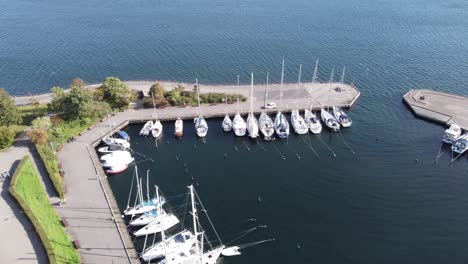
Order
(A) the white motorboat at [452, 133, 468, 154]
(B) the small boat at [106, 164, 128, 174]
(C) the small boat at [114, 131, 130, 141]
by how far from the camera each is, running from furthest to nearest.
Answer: (C) the small boat at [114, 131, 130, 141], (A) the white motorboat at [452, 133, 468, 154], (B) the small boat at [106, 164, 128, 174]

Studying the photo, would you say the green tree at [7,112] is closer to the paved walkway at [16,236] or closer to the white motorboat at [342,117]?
the paved walkway at [16,236]

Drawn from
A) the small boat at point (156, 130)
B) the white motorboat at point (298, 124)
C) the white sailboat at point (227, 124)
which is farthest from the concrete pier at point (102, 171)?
the white motorboat at point (298, 124)

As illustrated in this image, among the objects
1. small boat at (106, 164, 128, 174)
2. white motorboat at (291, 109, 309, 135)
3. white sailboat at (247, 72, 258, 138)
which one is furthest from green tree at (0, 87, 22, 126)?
white motorboat at (291, 109, 309, 135)

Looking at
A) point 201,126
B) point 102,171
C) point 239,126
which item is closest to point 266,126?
point 239,126

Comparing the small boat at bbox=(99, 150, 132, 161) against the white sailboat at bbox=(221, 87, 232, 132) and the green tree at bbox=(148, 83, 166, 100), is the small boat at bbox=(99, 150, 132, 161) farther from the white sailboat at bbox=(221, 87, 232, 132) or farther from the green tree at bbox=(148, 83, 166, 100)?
the white sailboat at bbox=(221, 87, 232, 132)

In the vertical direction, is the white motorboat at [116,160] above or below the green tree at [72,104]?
below

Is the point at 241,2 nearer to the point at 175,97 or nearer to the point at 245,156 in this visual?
the point at 175,97
